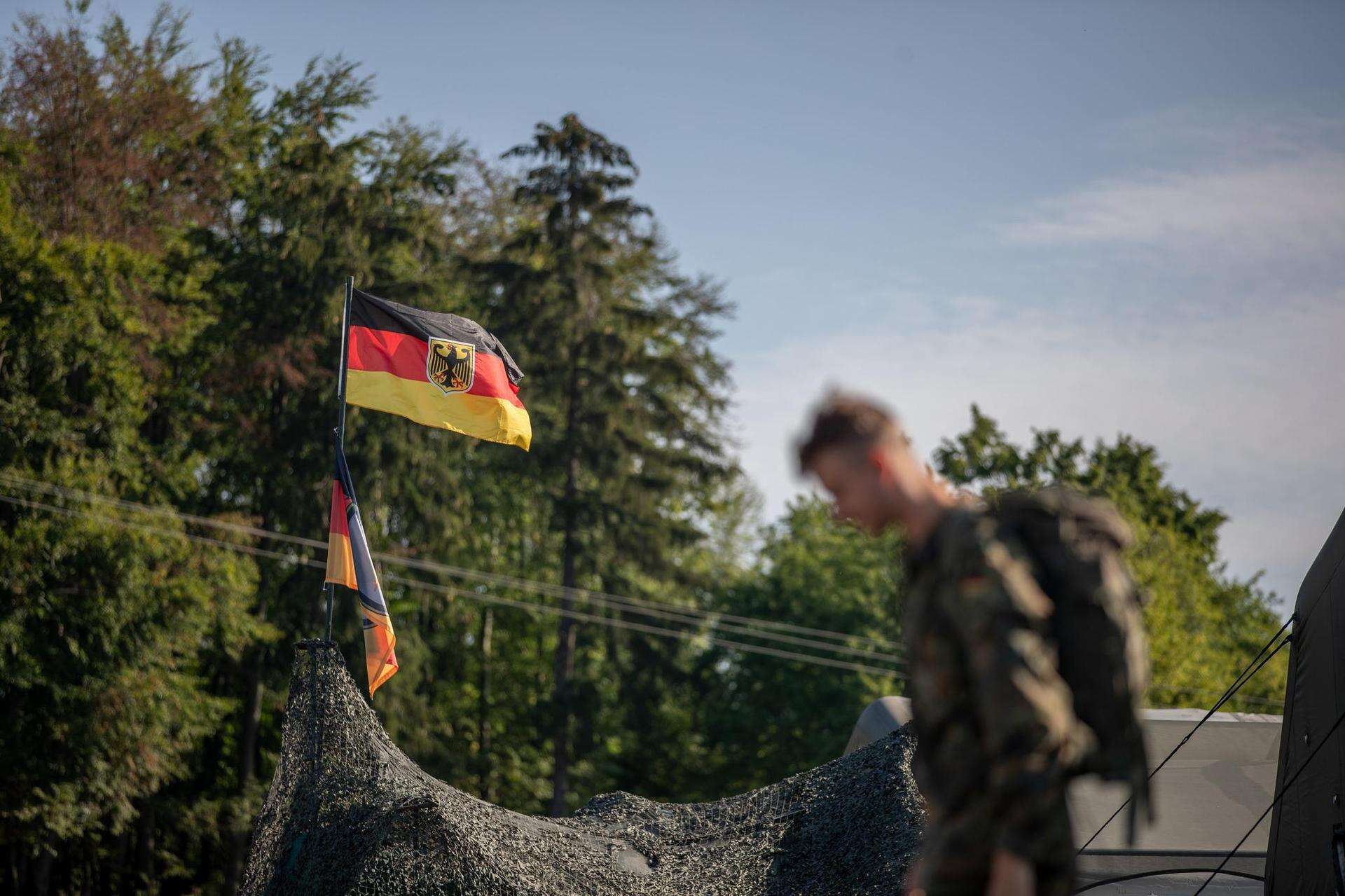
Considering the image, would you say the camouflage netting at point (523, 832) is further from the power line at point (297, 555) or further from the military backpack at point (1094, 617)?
the power line at point (297, 555)

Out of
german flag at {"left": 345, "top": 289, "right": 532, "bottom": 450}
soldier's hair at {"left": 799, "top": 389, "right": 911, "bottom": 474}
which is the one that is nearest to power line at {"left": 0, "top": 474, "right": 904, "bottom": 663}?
german flag at {"left": 345, "top": 289, "right": 532, "bottom": 450}

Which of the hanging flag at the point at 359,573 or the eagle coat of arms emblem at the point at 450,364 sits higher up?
the eagle coat of arms emblem at the point at 450,364

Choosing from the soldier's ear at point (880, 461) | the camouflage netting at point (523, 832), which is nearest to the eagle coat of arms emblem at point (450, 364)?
the camouflage netting at point (523, 832)

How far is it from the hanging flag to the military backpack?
6.25m

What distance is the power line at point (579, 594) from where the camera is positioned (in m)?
20.1

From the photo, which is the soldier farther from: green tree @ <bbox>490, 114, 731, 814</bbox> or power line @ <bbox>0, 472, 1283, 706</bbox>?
green tree @ <bbox>490, 114, 731, 814</bbox>

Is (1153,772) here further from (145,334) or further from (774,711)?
(774,711)

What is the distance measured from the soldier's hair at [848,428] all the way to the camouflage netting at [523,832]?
13.6 feet

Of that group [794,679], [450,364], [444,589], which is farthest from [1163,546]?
[450,364]

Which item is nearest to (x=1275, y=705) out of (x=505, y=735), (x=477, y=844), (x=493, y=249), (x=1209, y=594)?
(x=1209, y=594)

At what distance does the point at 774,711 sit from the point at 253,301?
16.0 metres

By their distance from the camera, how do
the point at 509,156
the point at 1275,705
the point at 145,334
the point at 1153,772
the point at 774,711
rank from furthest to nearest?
the point at 1275,705, the point at 774,711, the point at 509,156, the point at 145,334, the point at 1153,772

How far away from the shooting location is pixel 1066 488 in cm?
232

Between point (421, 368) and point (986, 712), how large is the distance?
24.0 ft
